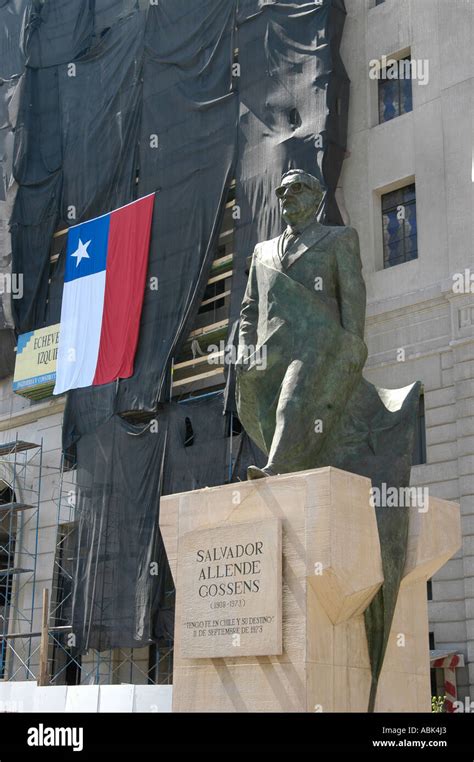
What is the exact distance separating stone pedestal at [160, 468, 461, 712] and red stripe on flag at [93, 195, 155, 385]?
2232 cm

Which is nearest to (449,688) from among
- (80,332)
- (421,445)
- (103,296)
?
(421,445)

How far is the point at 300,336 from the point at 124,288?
22940 mm

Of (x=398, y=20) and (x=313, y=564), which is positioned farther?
(x=398, y=20)

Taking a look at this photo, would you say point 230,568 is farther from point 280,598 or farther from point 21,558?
point 21,558

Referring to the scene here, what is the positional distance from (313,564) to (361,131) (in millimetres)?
21538

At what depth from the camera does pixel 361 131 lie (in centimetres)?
2803

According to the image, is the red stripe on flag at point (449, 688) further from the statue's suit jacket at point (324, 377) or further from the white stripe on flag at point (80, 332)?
the white stripe on flag at point (80, 332)

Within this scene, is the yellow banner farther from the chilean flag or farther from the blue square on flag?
the blue square on flag

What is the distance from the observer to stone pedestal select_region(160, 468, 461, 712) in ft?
26.6

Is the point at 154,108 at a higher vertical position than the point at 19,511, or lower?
→ higher

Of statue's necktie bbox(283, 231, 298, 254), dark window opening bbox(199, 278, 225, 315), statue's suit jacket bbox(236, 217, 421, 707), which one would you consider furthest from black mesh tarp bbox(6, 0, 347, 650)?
statue's suit jacket bbox(236, 217, 421, 707)

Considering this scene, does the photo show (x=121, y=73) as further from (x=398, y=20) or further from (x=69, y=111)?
(x=398, y=20)
